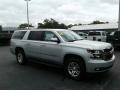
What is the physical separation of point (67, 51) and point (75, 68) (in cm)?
67

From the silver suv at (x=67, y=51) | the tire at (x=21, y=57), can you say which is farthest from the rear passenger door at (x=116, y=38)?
the tire at (x=21, y=57)

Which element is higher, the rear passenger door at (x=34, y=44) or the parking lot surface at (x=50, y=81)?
the rear passenger door at (x=34, y=44)

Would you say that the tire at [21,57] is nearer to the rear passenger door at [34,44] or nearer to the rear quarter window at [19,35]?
the rear passenger door at [34,44]

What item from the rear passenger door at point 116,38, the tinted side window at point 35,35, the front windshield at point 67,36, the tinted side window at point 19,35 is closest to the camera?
the front windshield at point 67,36

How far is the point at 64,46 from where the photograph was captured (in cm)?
652

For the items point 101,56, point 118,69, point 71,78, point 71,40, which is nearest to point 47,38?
point 71,40

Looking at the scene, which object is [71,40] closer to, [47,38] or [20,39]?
[47,38]

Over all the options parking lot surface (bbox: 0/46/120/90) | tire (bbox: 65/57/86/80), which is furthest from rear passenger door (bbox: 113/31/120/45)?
tire (bbox: 65/57/86/80)

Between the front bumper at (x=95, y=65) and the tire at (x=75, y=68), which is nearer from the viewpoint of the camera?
the front bumper at (x=95, y=65)

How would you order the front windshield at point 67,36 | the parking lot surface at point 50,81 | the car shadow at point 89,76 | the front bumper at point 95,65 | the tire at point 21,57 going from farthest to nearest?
the tire at point 21,57, the front windshield at point 67,36, the car shadow at point 89,76, the front bumper at point 95,65, the parking lot surface at point 50,81

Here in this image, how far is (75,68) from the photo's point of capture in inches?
248

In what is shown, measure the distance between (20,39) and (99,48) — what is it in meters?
4.46

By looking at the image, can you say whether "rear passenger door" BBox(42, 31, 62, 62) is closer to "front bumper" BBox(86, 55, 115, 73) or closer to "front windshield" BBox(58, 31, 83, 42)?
"front windshield" BBox(58, 31, 83, 42)

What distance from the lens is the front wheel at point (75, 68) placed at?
19.9ft
